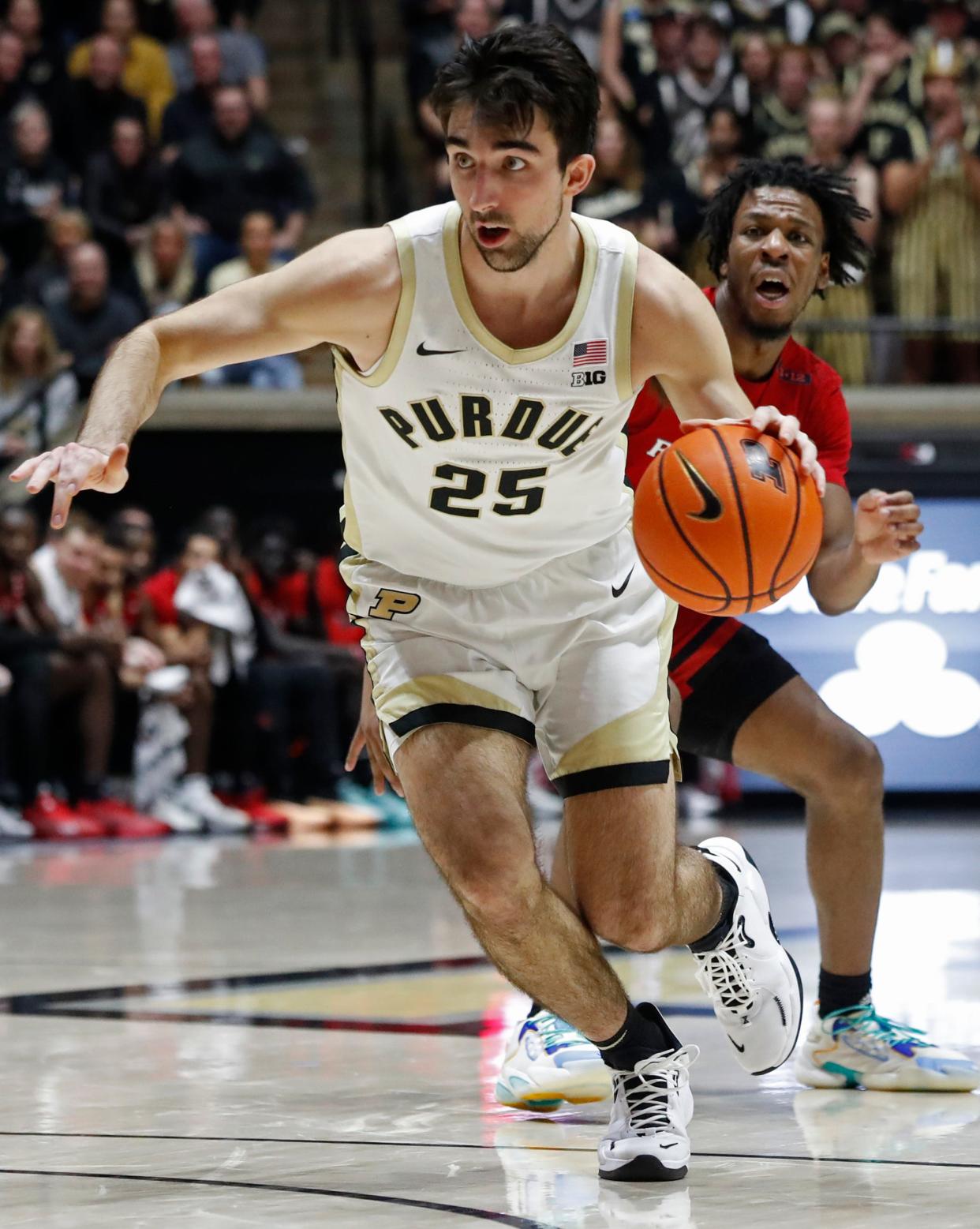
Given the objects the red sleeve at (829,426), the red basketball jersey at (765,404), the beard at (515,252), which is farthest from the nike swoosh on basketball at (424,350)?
the red sleeve at (829,426)

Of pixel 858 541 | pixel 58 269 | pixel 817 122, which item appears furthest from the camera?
pixel 817 122

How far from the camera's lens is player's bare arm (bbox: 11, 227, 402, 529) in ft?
11.3

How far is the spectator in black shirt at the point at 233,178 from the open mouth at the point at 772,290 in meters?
9.62

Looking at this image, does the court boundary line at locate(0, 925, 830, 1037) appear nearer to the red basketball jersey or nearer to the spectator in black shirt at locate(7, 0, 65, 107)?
the red basketball jersey

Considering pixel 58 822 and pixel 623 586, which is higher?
pixel 623 586

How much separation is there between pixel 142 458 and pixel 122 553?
163 centimetres

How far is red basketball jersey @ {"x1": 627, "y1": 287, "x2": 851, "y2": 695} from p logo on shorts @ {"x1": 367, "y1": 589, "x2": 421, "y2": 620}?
29.4 inches

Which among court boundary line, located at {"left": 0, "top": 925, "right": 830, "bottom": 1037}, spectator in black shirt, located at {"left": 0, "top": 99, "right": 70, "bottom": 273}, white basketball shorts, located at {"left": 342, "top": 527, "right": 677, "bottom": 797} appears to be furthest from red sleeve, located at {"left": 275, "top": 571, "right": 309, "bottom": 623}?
white basketball shorts, located at {"left": 342, "top": 527, "right": 677, "bottom": 797}

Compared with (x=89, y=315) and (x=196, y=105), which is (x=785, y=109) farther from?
(x=89, y=315)

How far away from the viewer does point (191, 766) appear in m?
11.7

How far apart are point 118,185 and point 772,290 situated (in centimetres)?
988

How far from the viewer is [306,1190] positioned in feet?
10.6

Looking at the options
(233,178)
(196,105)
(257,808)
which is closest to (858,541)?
(257,808)

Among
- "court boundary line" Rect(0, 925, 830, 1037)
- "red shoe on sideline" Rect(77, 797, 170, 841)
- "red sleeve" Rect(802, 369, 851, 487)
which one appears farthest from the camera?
"red shoe on sideline" Rect(77, 797, 170, 841)
